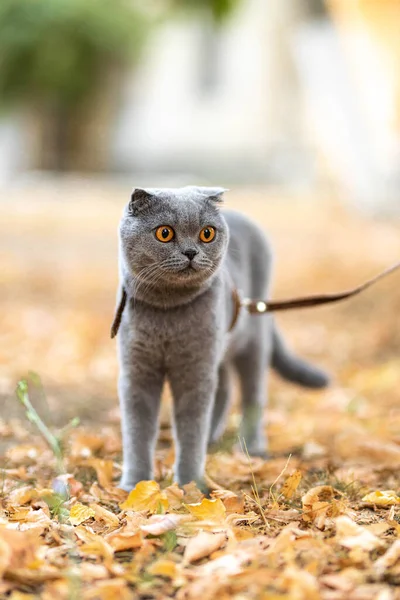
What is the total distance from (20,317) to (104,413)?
247 cm

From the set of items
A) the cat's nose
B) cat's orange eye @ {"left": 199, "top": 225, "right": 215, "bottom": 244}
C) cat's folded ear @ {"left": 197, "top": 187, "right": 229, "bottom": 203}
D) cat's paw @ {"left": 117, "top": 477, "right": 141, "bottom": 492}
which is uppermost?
cat's folded ear @ {"left": 197, "top": 187, "right": 229, "bottom": 203}

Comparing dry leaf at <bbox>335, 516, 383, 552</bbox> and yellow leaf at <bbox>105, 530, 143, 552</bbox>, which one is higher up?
dry leaf at <bbox>335, 516, 383, 552</bbox>

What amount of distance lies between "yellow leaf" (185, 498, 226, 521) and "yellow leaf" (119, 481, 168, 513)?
0.39 feet

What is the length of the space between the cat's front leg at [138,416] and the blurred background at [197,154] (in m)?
1.15

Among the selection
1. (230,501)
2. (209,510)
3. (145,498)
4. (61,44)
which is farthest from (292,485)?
(61,44)

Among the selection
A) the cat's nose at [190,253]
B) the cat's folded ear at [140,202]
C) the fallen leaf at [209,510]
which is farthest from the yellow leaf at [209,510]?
the cat's folded ear at [140,202]

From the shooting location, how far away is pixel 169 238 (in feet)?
6.67

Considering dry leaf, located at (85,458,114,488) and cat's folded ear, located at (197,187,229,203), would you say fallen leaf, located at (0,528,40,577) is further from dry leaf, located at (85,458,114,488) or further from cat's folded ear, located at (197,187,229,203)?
cat's folded ear, located at (197,187,229,203)

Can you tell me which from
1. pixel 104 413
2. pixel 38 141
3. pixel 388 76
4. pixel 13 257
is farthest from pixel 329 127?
pixel 38 141

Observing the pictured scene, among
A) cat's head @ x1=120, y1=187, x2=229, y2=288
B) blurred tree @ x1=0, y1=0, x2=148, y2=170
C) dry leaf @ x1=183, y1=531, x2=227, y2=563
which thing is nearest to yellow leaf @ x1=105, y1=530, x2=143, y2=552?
dry leaf @ x1=183, y1=531, x2=227, y2=563

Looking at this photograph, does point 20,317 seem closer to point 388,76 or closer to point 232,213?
point 232,213

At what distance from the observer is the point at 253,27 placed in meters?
16.8

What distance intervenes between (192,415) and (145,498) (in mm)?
299

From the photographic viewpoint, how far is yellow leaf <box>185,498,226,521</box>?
1.97 metres
